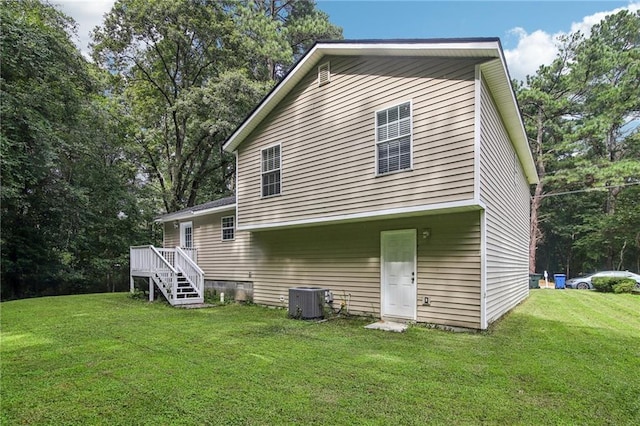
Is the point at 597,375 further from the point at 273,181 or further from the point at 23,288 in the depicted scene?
the point at 23,288

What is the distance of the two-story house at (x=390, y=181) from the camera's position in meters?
6.69

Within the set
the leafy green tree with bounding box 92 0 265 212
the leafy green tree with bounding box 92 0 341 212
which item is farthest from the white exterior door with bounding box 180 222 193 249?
the leafy green tree with bounding box 92 0 341 212

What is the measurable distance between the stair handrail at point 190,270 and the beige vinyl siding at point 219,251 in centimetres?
86

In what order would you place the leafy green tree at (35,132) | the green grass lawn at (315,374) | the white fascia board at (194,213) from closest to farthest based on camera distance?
the green grass lawn at (315,374), the white fascia board at (194,213), the leafy green tree at (35,132)

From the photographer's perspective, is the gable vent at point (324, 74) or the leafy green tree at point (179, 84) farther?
the leafy green tree at point (179, 84)

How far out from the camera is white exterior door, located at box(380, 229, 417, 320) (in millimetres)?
7594

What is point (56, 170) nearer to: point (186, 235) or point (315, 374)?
point (186, 235)

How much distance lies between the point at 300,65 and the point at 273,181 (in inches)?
123

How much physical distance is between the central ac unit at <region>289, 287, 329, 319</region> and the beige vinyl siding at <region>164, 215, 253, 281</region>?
3403 mm

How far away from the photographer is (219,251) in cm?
1292

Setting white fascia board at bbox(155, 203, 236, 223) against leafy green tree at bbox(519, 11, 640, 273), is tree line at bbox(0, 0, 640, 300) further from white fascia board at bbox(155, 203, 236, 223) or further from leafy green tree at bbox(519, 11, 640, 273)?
white fascia board at bbox(155, 203, 236, 223)

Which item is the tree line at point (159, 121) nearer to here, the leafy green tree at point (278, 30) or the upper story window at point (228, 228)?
the leafy green tree at point (278, 30)

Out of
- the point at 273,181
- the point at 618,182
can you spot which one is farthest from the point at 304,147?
the point at 618,182

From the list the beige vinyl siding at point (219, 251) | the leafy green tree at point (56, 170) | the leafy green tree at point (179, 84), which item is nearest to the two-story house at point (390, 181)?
the beige vinyl siding at point (219, 251)
